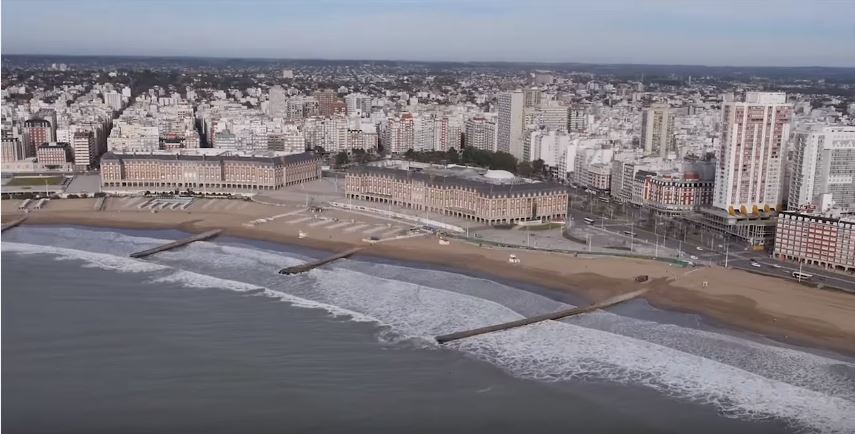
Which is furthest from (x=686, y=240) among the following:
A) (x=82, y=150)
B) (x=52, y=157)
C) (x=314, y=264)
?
(x=52, y=157)

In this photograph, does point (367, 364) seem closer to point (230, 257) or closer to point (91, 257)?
point (230, 257)

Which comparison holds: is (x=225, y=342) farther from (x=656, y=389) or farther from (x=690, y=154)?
(x=690, y=154)

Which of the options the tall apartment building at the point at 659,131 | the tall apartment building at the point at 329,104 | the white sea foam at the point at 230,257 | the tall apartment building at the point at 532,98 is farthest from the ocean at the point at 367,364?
the tall apartment building at the point at 329,104

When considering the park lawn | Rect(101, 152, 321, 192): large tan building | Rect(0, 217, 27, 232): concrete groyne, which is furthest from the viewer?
the park lawn

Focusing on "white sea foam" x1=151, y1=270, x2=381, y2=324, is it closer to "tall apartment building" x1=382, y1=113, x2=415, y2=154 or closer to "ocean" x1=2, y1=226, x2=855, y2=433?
"ocean" x1=2, y1=226, x2=855, y2=433

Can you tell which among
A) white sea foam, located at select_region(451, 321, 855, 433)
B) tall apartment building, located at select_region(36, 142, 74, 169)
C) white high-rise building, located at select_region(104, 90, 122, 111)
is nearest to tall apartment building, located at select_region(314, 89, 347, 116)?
white high-rise building, located at select_region(104, 90, 122, 111)

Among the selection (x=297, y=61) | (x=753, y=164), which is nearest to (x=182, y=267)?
(x=753, y=164)

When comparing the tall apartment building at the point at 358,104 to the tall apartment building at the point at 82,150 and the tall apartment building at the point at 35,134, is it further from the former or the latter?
the tall apartment building at the point at 82,150
